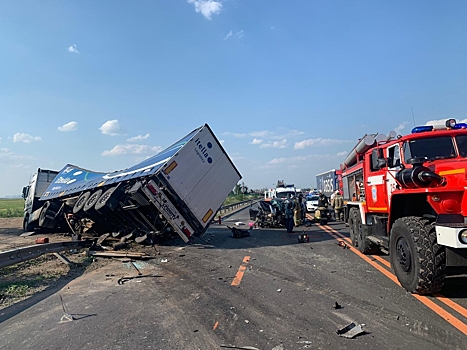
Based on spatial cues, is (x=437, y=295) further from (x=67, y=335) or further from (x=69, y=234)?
(x=69, y=234)

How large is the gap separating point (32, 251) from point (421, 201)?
8234 mm

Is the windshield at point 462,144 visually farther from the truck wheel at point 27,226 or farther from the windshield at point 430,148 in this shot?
the truck wheel at point 27,226

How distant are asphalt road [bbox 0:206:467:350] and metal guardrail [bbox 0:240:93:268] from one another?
1463 millimetres

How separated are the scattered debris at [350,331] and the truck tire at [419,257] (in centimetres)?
150

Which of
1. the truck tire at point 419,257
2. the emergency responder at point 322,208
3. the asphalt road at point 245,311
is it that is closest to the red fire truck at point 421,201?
the truck tire at point 419,257

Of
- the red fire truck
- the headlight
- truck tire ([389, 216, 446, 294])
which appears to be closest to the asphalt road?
truck tire ([389, 216, 446, 294])

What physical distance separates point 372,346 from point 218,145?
9072 millimetres

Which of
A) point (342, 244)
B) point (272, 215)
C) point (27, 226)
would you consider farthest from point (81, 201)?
point (342, 244)

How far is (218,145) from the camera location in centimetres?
1208

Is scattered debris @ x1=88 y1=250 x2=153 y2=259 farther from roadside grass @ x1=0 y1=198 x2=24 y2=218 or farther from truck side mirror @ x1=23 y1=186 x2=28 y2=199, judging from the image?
roadside grass @ x1=0 y1=198 x2=24 y2=218

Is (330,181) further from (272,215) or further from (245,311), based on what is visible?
(245,311)

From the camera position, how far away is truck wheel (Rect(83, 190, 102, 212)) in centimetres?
1183

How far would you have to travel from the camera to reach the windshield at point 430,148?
6.28m

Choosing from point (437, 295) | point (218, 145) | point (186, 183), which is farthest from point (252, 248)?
point (437, 295)
